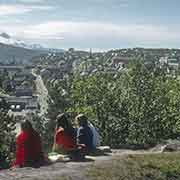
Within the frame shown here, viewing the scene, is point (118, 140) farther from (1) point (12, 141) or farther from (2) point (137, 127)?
(1) point (12, 141)

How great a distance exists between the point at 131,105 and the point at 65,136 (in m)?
20.2

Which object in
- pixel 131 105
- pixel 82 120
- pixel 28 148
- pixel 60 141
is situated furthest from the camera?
pixel 131 105

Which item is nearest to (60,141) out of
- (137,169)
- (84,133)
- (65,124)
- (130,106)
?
(65,124)

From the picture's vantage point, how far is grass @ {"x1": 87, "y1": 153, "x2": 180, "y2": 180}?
9.20 m

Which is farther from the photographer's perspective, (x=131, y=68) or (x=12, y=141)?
(x=131, y=68)

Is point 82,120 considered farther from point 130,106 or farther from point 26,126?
point 130,106

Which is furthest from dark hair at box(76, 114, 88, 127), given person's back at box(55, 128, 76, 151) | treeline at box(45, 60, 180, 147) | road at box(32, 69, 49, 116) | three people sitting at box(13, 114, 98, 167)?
road at box(32, 69, 49, 116)

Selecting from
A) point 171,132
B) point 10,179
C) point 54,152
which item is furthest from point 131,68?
point 10,179

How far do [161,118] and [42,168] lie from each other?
70.1 ft

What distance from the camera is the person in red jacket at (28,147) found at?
10352mm

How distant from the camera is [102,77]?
34875 mm

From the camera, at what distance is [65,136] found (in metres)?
11.2

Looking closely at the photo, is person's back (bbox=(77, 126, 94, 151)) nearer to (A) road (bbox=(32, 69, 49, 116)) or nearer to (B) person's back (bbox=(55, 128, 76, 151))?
(B) person's back (bbox=(55, 128, 76, 151))

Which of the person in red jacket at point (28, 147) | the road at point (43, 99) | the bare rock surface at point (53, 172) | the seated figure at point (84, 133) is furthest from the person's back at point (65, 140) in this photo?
the road at point (43, 99)
